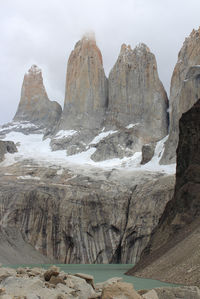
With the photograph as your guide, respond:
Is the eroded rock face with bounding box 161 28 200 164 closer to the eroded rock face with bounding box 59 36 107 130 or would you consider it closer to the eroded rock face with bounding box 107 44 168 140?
the eroded rock face with bounding box 107 44 168 140

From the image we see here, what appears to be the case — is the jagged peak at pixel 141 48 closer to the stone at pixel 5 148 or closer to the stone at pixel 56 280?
the stone at pixel 5 148

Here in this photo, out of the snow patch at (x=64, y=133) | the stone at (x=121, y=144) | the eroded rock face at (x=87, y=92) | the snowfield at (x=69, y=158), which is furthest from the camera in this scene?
the eroded rock face at (x=87, y=92)

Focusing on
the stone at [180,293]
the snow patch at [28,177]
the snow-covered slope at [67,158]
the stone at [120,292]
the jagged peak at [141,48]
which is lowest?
the snow patch at [28,177]

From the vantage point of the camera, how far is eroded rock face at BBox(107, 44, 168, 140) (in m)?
122

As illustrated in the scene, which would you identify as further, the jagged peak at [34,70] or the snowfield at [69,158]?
the jagged peak at [34,70]

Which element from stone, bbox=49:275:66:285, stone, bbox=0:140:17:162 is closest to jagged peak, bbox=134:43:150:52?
stone, bbox=0:140:17:162

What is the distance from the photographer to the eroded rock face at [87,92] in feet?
420

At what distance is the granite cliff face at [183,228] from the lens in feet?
78.4

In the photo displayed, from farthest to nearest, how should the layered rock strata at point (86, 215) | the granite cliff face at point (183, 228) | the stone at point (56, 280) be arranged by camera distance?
1. the layered rock strata at point (86, 215)
2. the granite cliff face at point (183, 228)
3. the stone at point (56, 280)

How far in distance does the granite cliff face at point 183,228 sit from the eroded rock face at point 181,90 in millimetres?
45125

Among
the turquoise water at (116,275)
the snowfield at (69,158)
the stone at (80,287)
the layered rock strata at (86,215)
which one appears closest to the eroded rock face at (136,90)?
the snowfield at (69,158)

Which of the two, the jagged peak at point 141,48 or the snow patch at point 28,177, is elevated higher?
the jagged peak at point 141,48

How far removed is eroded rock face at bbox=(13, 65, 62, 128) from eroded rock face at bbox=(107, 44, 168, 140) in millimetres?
29513

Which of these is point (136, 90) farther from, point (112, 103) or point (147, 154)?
point (147, 154)
